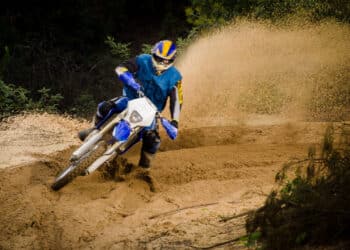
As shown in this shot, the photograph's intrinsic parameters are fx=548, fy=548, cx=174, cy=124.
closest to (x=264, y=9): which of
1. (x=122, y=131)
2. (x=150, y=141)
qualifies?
(x=150, y=141)

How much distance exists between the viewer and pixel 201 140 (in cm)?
890

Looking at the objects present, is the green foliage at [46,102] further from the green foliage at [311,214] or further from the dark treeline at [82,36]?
the green foliage at [311,214]

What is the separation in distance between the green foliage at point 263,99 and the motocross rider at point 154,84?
3843 mm

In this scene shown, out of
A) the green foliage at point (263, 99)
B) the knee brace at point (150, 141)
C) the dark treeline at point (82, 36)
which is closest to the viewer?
the knee brace at point (150, 141)

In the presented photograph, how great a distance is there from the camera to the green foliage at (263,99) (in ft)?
35.7

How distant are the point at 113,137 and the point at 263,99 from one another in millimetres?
5276

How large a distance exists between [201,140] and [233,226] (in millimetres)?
3567

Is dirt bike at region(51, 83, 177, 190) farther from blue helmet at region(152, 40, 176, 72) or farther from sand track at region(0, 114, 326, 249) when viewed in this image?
blue helmet at region(152, 40, 176, 72)

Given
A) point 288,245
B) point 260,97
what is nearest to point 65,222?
point 288,245

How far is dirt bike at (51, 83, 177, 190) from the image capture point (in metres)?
6.55

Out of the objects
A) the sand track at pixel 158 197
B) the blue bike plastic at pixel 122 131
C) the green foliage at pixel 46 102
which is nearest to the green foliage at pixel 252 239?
the sand track at pixel 158 197

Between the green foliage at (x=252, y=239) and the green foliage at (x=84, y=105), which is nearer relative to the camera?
the green foliage at (x=252, y=239)

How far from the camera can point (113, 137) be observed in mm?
6590

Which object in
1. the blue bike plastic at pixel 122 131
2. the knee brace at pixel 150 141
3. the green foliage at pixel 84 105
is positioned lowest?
the green foliage at pixel 84 105
